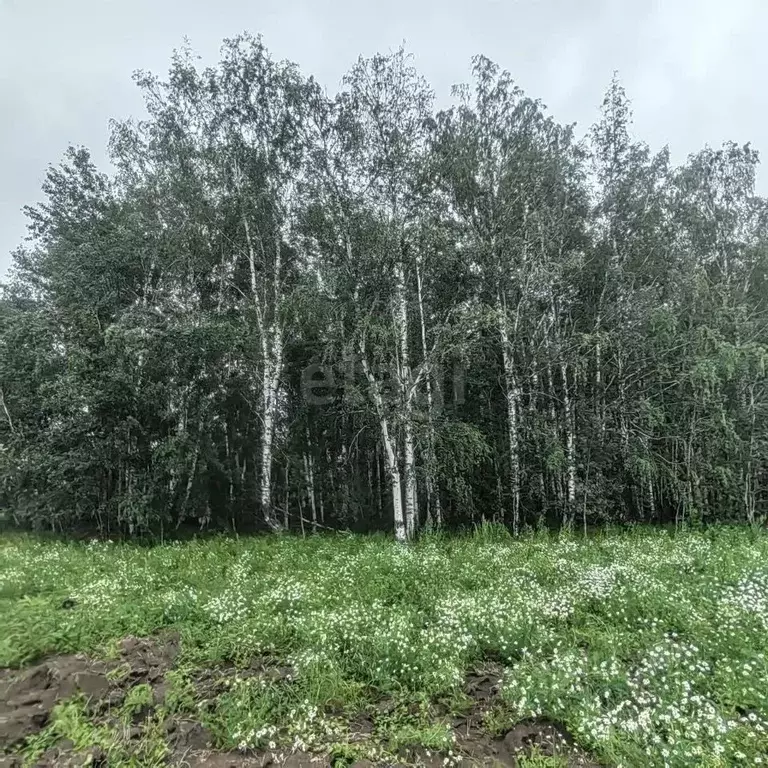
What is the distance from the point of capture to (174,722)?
3.24 meters

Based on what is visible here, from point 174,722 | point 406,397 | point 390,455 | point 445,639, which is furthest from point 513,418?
point 174,722

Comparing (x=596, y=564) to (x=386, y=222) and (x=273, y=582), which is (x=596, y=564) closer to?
(x=273, y=582)

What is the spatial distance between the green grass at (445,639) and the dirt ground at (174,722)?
0.34 feet

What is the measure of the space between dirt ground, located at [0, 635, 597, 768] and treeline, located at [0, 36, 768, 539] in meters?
6.84

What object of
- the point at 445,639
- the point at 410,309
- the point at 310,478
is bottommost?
the point at 445,639

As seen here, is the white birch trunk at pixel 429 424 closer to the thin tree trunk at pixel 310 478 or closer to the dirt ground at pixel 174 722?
the thin tree trunk at pixel 310 478

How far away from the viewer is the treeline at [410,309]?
10.9 metres

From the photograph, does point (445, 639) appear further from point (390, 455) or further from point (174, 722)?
point (390, 455)

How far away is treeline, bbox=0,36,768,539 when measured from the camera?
10.9 m

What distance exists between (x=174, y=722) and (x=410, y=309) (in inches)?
429

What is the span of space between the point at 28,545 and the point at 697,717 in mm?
13361

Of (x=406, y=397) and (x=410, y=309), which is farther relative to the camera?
(x=410, y=309)

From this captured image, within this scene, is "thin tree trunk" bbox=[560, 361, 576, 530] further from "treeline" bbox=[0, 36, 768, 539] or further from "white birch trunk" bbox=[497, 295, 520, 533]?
"white birch trunk" bbox=[497, 295, 520, 533]

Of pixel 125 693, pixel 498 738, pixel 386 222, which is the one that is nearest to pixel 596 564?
pixel 498 738
